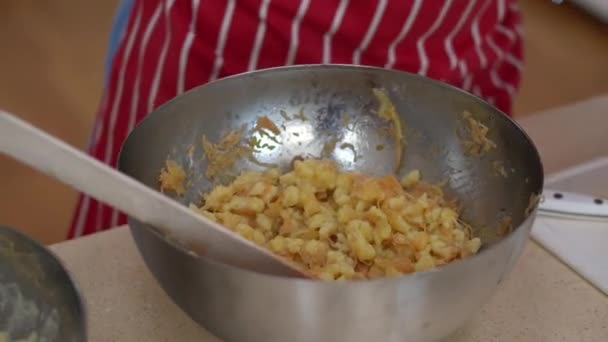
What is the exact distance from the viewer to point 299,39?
854 millimetres

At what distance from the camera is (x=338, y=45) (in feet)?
2.84

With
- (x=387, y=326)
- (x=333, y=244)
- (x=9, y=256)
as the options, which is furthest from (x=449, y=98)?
(x=9, y=256)

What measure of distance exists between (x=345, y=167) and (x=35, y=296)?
0.34 m

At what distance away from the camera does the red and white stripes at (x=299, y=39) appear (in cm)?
84

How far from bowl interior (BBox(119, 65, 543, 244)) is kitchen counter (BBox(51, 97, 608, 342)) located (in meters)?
0.07

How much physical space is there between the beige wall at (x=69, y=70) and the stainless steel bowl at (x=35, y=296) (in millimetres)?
1006

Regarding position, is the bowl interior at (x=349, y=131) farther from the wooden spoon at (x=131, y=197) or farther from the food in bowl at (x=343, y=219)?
the wooden spoon at (x=131, y=197)

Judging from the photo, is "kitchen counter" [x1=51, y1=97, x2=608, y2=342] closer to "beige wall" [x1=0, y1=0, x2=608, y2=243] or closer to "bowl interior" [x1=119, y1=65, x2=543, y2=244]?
"bowl interior" [x1=119, y1=65, x2=543, y2=244]

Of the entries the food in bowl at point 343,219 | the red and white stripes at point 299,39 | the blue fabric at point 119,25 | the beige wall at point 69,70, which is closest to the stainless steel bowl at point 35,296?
the food in bowl at point 343,219

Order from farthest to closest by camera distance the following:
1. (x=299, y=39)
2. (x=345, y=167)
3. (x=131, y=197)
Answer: (x=299, y=39) → (x=345, y=167) → (x=131, y=197)

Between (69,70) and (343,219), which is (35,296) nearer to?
(343,219)

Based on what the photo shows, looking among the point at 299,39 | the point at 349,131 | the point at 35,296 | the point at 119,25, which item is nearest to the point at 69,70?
the point at 119,25

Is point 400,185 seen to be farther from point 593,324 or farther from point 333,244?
point 593,324

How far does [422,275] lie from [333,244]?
0.61ft
